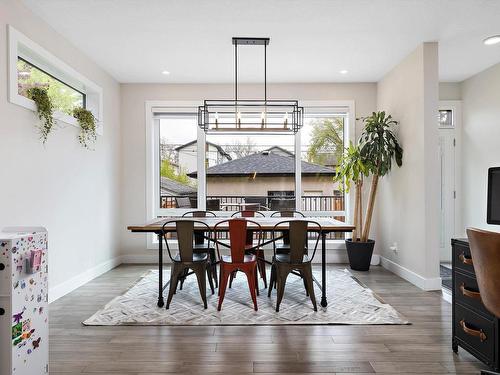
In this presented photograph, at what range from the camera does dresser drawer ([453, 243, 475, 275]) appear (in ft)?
7.38

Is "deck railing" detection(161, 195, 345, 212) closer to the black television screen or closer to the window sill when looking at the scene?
the window sill

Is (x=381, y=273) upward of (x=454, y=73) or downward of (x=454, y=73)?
downward

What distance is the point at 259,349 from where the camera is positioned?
252cm

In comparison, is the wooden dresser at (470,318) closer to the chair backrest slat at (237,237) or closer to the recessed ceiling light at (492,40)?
the chair backrest slat at (237,237)

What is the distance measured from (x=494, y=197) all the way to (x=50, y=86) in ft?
14.1

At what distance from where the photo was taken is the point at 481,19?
11.3 feet

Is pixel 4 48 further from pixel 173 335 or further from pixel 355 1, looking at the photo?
pixel 355 1

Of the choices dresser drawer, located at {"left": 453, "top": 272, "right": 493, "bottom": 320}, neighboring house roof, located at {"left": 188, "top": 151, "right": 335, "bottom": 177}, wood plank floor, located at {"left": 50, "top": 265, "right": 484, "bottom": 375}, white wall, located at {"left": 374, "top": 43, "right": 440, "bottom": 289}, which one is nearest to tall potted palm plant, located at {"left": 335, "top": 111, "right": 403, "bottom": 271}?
white wall, located at {"left": 374, "top": 43, "right": 440, "bottom": 289}

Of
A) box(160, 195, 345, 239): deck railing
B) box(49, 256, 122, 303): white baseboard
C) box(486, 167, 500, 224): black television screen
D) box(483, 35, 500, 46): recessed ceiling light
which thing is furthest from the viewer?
box(160, 195, 345, 239): deck railing

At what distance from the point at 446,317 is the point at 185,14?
3.75m

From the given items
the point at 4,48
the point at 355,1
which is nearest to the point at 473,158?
the point at 355,1

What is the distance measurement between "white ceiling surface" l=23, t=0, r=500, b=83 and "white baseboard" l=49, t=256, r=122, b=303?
2762 mm

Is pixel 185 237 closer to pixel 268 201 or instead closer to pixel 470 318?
pixel 470 318

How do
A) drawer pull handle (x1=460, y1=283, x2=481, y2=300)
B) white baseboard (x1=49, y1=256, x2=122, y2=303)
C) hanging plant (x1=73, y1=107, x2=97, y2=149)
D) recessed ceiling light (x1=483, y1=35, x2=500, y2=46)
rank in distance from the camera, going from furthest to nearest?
hanging plant (x1=73, y1=107, x2=97, y2=149)
recessed ceiling light (x1=483, y1=35, x2=500, y2=46)
white baseboard (x1=49, y1=256, x2=122, y2=303)
drawer pull handle (x1=460, y1=283, x2=481, y2=300)
